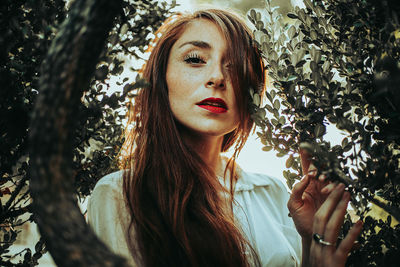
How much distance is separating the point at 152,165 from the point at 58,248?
4.72ft

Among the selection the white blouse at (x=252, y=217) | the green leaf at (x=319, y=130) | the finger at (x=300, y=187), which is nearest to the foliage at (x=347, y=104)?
the green leaf at (x=319, y=130)

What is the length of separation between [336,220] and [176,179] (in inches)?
39.3

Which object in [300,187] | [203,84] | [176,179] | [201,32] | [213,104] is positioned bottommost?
[300,187]

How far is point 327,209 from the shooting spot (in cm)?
155

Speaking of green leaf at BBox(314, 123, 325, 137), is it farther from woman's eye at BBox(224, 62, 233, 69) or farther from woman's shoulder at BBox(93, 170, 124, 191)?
woman's shoulder at BBox(93, 170, 124, 191)

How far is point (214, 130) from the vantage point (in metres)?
2.19

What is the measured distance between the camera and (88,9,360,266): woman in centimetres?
179

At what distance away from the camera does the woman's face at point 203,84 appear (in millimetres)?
2137

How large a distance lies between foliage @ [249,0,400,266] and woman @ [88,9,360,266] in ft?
0.72

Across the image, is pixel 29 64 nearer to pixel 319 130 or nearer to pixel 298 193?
pixel 319 130

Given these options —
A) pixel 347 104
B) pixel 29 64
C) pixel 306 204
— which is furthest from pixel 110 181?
pixel 347 104

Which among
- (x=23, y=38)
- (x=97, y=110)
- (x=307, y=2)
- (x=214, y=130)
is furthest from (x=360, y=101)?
(x=23, y=38)

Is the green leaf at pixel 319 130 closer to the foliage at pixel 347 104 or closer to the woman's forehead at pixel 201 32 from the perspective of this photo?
the foliage at pixel 347 104

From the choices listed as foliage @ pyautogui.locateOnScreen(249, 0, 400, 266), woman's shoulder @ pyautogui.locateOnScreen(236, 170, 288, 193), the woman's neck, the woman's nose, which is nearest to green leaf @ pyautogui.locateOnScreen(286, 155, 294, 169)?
foliage @ pyautogui.locateOnScreen(249, 0, 400, 266)
